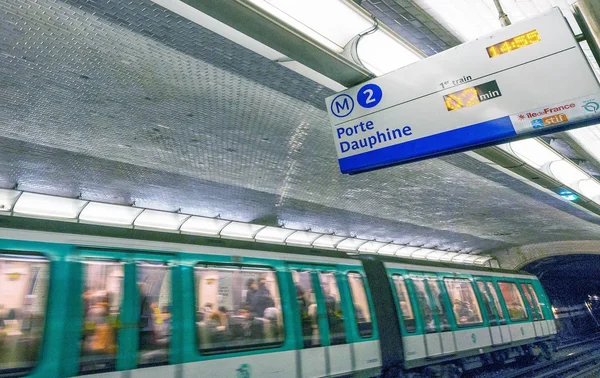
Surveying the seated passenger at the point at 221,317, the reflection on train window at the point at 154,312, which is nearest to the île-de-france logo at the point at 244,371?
the seated passenger at the point at 221,317

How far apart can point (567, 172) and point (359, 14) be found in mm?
7088

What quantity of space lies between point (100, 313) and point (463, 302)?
8632 millimetres

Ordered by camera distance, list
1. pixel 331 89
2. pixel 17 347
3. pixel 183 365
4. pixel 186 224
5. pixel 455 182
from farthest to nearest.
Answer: pixel 186 224, pixel 455 182, pixel 331 89, pixel 183 365, pixel 17 347

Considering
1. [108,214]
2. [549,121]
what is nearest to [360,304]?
[549,121]

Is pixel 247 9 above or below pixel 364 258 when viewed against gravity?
above

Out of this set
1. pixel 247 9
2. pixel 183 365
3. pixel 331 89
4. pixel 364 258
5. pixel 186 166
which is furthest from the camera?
pixel 364 258

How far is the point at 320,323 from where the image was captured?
6.01m

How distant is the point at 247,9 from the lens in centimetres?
308

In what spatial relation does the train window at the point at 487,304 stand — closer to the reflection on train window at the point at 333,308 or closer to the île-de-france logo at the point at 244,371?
the reflection on train window at the point at 333,308

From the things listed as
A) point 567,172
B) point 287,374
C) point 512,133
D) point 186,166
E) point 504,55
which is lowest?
point 287,374

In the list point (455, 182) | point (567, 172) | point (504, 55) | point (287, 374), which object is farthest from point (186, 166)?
point (567, 172)

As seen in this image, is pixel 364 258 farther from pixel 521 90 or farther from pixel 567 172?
pixel 521 90

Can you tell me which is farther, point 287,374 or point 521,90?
point 287,374

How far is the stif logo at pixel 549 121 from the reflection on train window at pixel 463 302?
288 inches
